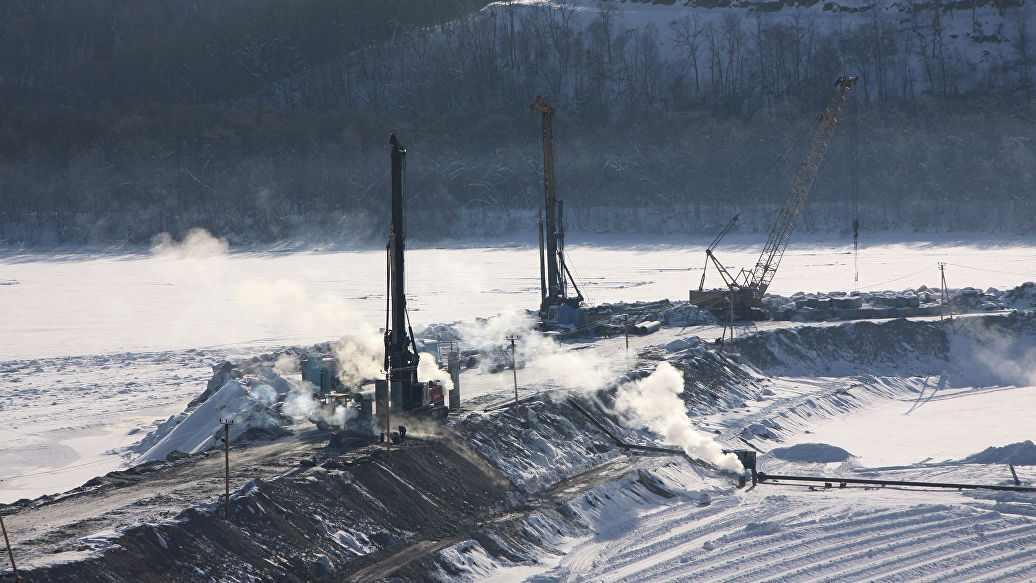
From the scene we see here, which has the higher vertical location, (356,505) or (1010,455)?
(356,505)

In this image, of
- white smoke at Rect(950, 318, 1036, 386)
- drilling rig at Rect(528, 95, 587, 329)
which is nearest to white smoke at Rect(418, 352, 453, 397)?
drilling rig at Rect(528, 95, 587, 329)

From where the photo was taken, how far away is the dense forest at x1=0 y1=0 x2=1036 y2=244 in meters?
119

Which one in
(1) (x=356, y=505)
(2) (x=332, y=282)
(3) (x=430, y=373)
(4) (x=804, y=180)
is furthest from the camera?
(4) (x=804, y=180)

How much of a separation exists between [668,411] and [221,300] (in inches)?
1745

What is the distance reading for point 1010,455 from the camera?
31.9m

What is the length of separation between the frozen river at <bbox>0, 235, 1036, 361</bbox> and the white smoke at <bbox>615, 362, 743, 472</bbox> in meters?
22.9

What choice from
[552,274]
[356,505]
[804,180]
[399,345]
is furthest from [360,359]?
[804,180]

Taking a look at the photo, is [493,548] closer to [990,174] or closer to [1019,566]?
[1019,566]

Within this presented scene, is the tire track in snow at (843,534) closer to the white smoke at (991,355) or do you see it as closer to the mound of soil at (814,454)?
the mound of soil at (814,454)

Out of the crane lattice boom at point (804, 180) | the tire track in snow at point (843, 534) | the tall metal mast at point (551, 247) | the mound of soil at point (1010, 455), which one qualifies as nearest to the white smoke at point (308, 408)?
the tire track in snow at point (843, 534)

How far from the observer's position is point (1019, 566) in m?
22.6

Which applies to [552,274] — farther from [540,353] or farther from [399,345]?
[399,345]

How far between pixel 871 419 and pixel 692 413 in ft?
28.3

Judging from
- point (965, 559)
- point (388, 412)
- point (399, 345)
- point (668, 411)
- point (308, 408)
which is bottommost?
point (965, 559)
